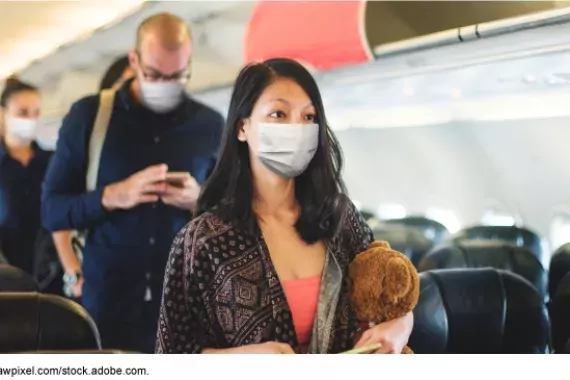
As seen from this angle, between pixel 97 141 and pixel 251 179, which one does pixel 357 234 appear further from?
pixel 97 141

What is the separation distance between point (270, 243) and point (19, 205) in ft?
2.58

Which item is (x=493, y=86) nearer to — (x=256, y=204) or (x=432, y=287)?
(x=432, y=287)

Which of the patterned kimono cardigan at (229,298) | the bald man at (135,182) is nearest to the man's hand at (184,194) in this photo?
→ the bald man at (135,182)

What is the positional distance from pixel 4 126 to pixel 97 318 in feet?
2.07

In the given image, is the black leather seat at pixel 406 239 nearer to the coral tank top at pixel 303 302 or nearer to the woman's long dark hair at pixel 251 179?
the woman's long dark hair at pixel 251 179

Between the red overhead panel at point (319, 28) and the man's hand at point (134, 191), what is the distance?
0.50 m

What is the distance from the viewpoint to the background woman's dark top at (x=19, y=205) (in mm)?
2203

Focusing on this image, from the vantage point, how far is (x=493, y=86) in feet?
7.76

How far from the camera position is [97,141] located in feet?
7.02

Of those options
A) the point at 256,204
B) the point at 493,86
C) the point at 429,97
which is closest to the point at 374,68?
the point at 429,97

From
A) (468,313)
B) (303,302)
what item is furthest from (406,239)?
(303,302)

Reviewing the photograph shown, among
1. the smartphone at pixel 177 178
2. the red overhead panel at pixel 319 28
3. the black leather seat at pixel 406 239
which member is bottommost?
the black leather seat at pixel 406 239

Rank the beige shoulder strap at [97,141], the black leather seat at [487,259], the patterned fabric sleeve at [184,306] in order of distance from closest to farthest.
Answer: the patterned fabric sleeve at [184,306] → the beige shoulder strap at [97,141] → the black leather seat at [487,259]

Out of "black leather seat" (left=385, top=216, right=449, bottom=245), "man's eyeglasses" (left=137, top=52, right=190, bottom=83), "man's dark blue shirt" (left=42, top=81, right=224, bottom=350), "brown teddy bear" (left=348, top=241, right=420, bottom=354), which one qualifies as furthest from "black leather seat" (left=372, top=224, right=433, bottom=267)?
"man's eyeglasses" (left=137, top=52, right=190, bottom=83)
